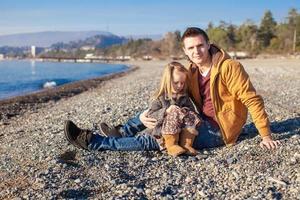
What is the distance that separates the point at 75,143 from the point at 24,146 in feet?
4.67

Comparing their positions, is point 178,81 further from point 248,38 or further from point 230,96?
point 248,38

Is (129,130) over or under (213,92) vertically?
under

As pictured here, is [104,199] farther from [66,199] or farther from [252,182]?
[252,182]

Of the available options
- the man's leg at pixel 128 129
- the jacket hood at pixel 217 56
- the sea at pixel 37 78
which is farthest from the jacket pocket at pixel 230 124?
the sea at pixel 37 78

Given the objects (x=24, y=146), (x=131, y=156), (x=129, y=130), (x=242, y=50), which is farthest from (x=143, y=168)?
(x=242, y=50)

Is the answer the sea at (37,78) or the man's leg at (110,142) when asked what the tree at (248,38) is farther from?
the man's leg at (110,142)

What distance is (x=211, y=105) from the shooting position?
710cm

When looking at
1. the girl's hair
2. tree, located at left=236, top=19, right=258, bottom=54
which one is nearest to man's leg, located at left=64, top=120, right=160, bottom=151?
the girl's hair

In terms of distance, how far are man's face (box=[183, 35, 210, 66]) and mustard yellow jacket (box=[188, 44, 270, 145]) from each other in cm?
17

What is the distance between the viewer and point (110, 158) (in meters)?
6.84

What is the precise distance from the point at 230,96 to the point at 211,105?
30 centimetres

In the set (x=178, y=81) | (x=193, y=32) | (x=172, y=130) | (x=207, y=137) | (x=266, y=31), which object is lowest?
(x=207, y=137)

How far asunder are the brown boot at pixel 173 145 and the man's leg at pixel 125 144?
296mm

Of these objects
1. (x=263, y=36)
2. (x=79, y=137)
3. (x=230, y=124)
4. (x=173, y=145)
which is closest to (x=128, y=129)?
(x=79, y=137)
